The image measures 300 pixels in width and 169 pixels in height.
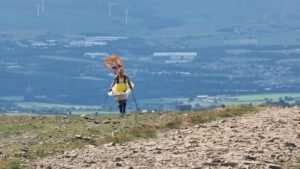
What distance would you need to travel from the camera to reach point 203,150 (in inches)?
627

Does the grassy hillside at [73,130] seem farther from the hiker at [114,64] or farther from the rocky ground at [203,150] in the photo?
the hiker at [114,64]

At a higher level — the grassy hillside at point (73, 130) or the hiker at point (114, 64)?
the hiker at point (114, 64)

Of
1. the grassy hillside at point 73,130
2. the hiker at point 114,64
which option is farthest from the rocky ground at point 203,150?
the hiker at point 114,64

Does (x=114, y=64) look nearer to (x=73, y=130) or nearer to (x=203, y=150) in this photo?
(x=73, y=130)

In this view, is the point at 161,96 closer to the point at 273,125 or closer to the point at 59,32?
the point at 59,32

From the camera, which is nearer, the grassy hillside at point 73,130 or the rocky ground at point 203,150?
the rocky ground at point 203,150

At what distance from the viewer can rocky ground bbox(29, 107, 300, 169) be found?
1472cm

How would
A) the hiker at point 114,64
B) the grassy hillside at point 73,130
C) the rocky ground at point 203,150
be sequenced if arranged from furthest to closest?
1. the hiker at point 114,64
2. the grassy hillside at point 73,130
3. the rocky ground at point 203,150

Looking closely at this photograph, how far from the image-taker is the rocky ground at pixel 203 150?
14719 mm

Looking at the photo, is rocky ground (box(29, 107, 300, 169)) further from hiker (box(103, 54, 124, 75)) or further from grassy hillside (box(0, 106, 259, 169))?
hiker (box(103, 54, 124, 75))

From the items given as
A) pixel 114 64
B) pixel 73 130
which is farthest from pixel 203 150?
pixel 114 64

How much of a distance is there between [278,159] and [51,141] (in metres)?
5.10

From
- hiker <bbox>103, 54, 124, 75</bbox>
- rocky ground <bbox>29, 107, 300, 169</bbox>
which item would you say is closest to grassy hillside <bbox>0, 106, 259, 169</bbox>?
rocky ground <bbox>29, 107, 300, 169</bbox>

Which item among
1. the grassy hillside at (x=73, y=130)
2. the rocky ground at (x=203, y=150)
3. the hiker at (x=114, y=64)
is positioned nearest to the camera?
the rocky ground at (x=203, y=150)
